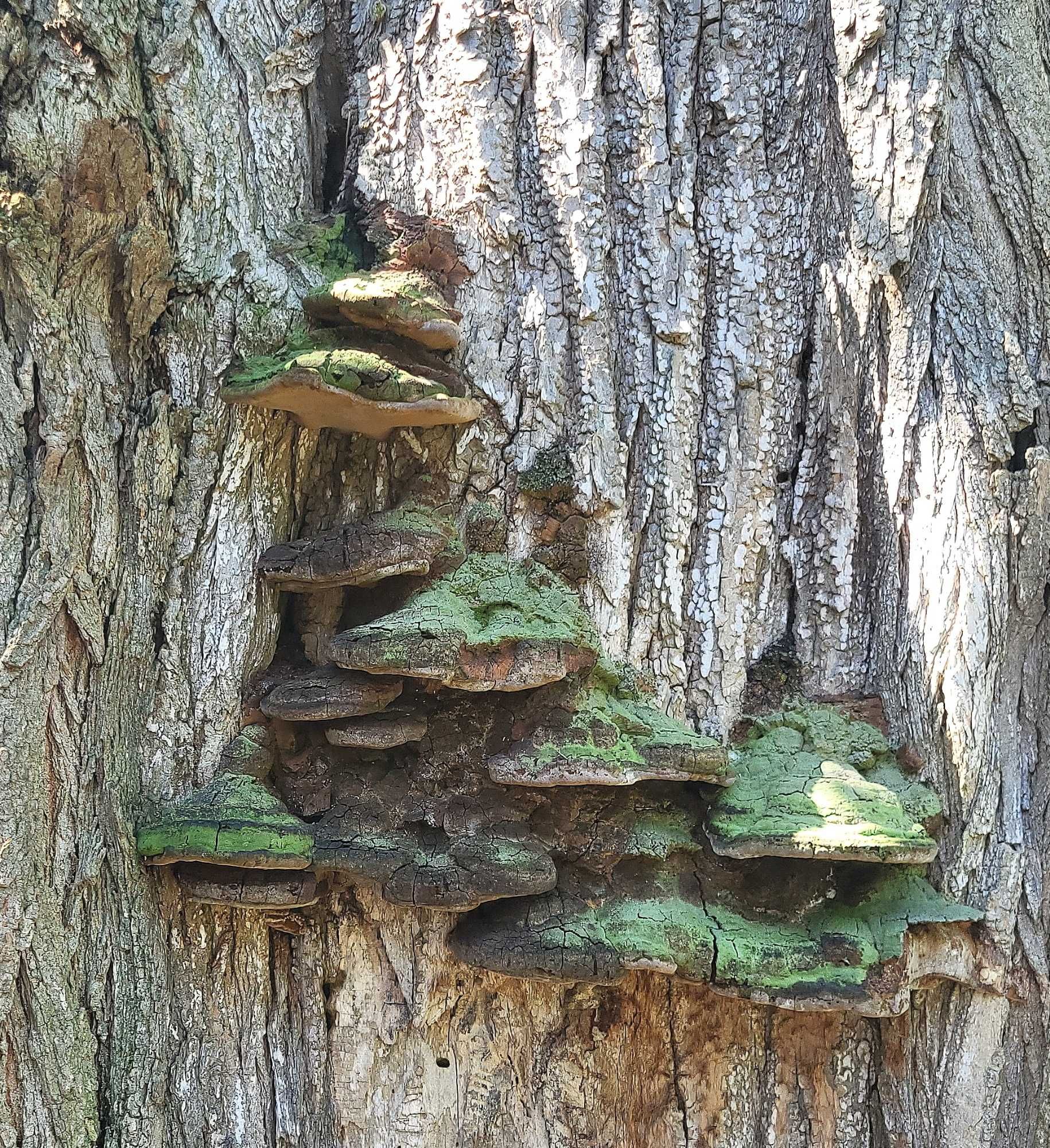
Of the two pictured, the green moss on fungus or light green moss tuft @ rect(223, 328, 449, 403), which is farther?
the green moss on fungus

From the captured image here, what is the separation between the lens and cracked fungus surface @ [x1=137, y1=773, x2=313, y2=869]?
8.91 feet

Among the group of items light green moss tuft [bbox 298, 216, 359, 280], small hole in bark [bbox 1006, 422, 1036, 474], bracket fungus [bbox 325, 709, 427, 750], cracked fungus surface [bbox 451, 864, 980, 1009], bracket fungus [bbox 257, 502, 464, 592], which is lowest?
cracked fungus surface [bbox 451, 864, 980, 1009]

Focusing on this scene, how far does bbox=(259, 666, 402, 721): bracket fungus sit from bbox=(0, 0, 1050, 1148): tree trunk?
38 centimetres

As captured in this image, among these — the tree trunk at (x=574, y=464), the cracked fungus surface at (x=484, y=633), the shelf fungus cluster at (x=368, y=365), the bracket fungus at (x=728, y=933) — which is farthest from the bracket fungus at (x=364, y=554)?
the bracket fungus at (x=728, y=933)

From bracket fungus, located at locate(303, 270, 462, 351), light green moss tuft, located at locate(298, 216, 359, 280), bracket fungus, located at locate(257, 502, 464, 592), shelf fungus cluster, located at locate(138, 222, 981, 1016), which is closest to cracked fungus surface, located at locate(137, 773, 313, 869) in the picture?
shelf fungus cluster, located at locate(138, 222, 981, 1016)

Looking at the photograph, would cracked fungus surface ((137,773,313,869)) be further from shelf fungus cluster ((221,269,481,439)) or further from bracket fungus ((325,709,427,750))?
shelf fungus cluster ((221,269,481,439))

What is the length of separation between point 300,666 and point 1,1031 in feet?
4.32

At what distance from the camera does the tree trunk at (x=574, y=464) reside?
9.54ft

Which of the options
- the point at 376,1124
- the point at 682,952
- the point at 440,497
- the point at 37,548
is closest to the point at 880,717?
the point at 682,952

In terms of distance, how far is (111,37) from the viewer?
2.96 meters

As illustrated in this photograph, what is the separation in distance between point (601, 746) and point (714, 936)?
66cm

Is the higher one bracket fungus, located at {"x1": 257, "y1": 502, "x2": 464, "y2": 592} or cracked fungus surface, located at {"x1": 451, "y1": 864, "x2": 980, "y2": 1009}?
bracket fungus, located at {"x1": 257, "y1": 502, "x2": 464, "y2": 592}

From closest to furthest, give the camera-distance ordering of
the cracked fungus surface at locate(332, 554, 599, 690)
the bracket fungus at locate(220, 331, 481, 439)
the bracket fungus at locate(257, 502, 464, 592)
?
the cracked fungus surface at locate(332, 554, 599, 690), the bracket fungus at locate(220, 331, 481, 439), the bracket fungus at locate(257, 502, 464, 592)

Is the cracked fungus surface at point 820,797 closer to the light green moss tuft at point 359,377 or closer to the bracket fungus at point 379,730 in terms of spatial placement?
the bracket fungus at point 379,730
